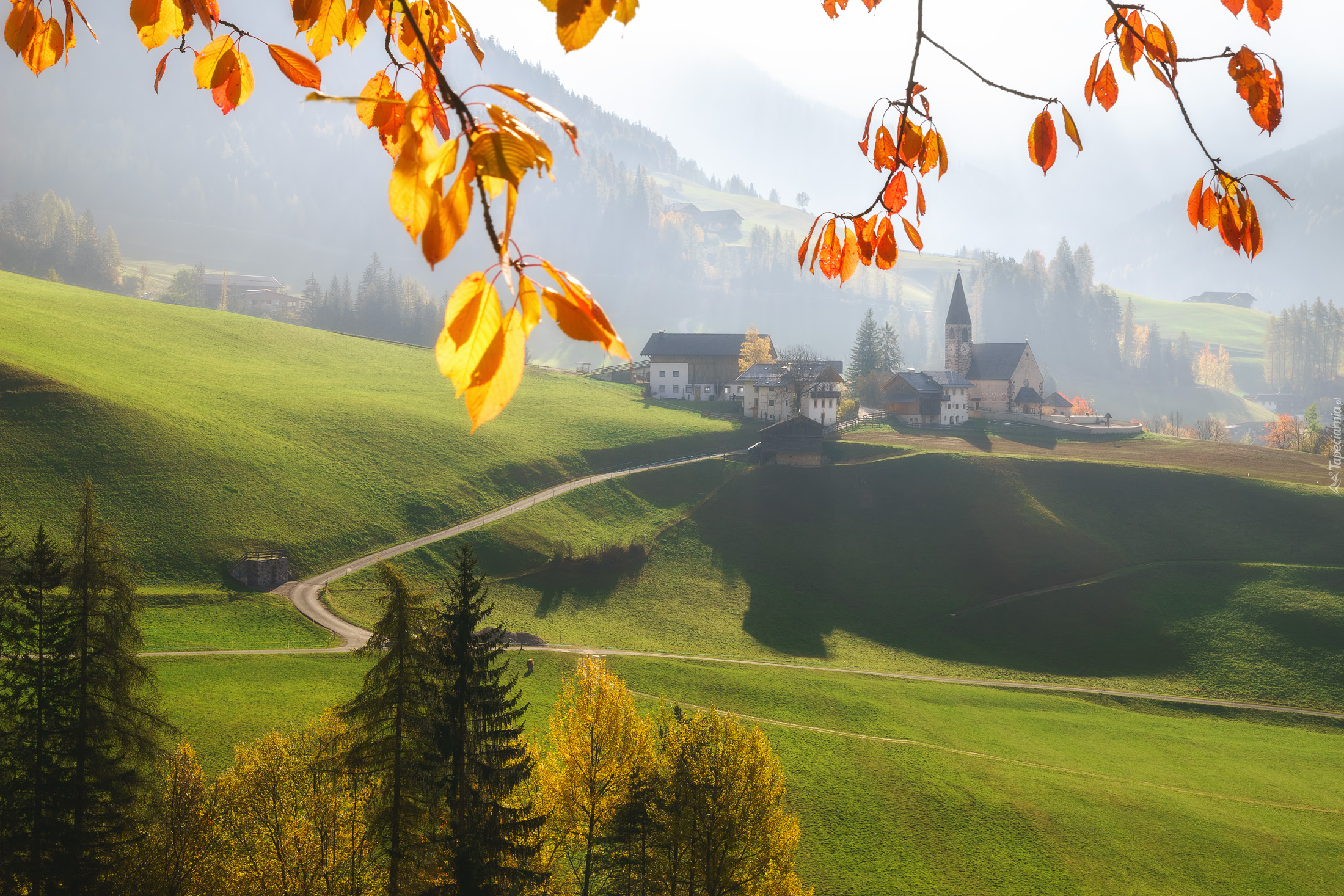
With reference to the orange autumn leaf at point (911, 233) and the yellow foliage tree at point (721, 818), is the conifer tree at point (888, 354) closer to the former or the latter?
the yellow foliage tree at point (721, 818)

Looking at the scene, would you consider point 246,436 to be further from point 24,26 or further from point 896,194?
point 896,194

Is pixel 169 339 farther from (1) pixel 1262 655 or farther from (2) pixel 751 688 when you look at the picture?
(1) pixel 1262 655

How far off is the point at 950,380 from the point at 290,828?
72.1 metres

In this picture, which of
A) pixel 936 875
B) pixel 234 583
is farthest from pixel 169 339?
pixel 936 875

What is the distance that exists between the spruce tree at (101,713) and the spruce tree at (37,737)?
18 cm

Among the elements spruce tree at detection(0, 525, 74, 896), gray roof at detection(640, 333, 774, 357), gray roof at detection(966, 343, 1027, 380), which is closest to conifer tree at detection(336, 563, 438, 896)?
spruce tree at detection(0, 525, 74, 896)

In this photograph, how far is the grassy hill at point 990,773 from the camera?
71.5 feet

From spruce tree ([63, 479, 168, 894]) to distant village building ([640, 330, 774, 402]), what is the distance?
6753cm

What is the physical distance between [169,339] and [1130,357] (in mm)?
169930

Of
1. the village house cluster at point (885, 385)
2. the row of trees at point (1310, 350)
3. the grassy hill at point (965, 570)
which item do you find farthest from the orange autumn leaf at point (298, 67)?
the row of trees at point (1310, 350)

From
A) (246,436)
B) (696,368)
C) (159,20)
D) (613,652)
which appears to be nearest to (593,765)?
(613,652)

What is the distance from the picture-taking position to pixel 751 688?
104 ft

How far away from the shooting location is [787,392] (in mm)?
69188

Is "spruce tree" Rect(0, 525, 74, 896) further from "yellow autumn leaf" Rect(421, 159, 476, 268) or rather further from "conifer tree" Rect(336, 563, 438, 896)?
"yellow autumn leaf" Rect(421, 159, 476, 268)
